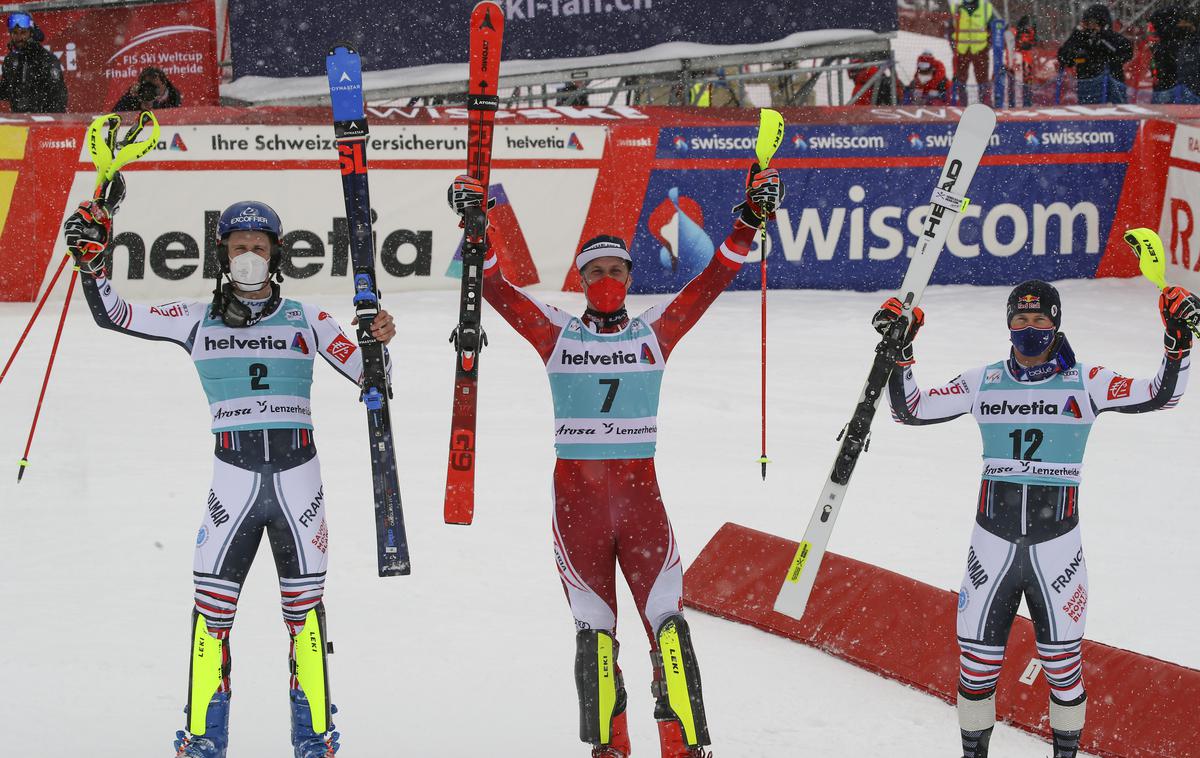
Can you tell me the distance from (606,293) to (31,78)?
1208cm

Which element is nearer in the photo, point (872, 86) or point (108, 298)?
point (108, 298)

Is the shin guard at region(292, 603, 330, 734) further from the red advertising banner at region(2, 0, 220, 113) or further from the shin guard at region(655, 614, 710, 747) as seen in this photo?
the red advertising banner at region(2, 0, 220, 113)

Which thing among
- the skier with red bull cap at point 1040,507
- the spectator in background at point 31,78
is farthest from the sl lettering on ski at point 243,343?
the spectator in background at point 31,78

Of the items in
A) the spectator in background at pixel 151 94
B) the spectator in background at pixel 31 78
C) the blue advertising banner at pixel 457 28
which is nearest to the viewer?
the spectator in background at pixel 151 94

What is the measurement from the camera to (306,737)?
20.0 feet

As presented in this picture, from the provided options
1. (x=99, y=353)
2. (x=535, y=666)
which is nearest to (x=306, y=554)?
(x=535, y=666)

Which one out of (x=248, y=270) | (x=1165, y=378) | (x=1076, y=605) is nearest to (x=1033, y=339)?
(x=1165, y=378)

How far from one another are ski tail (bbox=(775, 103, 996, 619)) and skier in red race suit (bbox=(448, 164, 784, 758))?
962mm

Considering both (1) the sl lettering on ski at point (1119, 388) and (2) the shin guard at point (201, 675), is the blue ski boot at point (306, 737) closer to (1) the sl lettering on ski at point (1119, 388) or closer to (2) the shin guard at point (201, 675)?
(2) the shin guard at point (201, 675)

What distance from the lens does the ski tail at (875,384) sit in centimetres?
682

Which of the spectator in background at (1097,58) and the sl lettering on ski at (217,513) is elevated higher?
the spectator in background at (1097,58)

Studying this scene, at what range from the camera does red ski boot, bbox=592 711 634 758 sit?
19.9 feet

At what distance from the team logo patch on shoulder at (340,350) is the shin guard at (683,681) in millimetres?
1738

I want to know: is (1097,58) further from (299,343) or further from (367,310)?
(299,343)
